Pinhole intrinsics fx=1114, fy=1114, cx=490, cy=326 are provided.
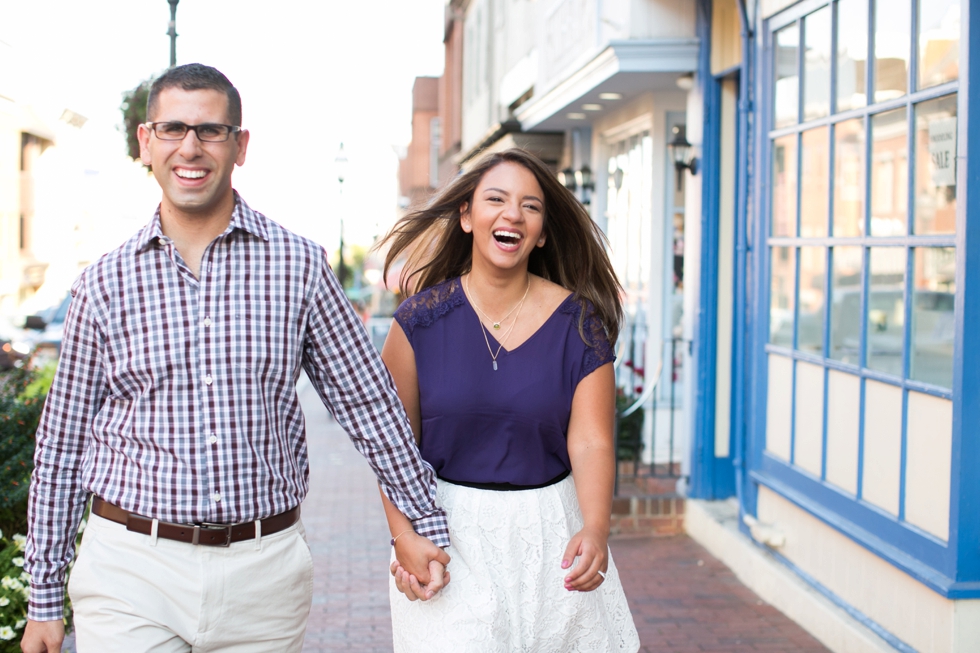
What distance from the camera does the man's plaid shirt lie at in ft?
8.54

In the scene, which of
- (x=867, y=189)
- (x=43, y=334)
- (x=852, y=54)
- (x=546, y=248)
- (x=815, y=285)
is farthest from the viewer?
(x=43, y=334)

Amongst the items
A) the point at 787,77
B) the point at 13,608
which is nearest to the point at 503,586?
the point at 13,608

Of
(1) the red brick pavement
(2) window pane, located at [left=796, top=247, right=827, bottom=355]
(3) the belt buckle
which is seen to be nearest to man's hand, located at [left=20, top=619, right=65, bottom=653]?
(3) the belt buckle

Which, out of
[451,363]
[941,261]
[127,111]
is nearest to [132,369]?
[451,363]

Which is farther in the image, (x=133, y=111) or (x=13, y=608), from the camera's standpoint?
(x=133, y=111)

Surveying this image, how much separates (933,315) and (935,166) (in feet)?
1.91

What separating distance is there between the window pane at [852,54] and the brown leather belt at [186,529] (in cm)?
359

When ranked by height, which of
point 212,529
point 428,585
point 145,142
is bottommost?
point 428,585

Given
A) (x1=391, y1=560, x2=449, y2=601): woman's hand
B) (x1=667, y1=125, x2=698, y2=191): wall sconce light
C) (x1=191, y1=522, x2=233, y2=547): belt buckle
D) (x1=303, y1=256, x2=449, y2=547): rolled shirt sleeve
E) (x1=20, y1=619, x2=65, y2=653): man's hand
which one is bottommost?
(x1=20, y1=619, x2=65, y2=653): man's hand

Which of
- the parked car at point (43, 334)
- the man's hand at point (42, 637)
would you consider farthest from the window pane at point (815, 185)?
the parked car at point (43, 334)

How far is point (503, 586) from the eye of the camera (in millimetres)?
2898

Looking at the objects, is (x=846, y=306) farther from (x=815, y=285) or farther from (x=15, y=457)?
(x=15, y=457)

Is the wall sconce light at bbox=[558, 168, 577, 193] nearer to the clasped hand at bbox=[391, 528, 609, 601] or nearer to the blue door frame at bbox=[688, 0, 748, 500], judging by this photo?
the blue door frame at bbox=[688, 0, 748, 500]

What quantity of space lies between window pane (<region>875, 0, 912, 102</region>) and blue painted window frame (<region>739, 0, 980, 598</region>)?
5 cm
